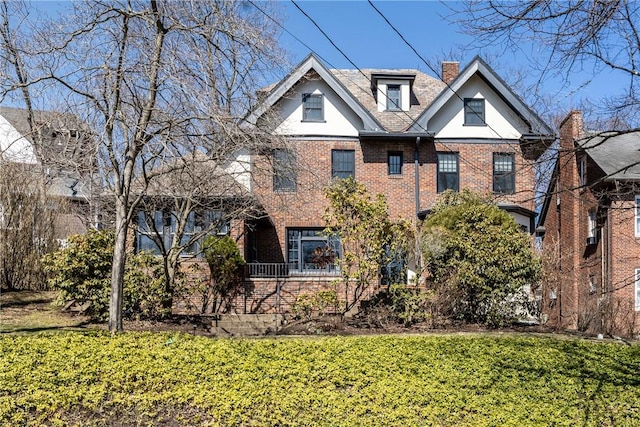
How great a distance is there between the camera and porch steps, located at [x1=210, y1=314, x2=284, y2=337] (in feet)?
48.3

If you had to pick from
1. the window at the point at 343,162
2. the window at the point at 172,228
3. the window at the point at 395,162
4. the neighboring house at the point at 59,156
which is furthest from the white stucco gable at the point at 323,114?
the neighboring house at the point at 59,156

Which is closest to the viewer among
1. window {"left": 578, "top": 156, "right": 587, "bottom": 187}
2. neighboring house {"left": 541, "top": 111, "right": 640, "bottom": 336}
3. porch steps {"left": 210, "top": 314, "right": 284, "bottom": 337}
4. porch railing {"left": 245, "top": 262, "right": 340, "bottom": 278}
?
neighboring house {"left": 541, "top": 111, "right": 640, "bottom": 336}

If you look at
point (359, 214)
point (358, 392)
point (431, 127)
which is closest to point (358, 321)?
point (359, 214)

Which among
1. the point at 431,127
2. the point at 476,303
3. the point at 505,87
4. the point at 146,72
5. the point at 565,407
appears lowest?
the point at 565,407

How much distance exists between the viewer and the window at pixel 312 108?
20.8m

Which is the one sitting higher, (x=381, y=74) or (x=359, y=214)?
(x=381, y=74)

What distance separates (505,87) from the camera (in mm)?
20703

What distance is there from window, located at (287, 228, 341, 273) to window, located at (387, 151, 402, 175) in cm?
335

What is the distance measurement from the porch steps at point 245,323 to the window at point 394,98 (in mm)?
9703

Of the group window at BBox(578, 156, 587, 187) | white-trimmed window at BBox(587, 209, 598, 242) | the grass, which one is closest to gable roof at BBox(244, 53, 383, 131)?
window at BBox(578, 156, 587, 187)

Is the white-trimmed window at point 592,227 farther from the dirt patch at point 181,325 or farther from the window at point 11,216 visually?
the window at point 11,216

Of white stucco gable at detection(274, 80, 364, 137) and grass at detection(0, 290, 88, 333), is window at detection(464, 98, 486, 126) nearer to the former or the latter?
white stucco gable at detection(274, 80, 364, 137)

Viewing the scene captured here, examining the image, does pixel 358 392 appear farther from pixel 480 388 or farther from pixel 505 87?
pixel 505 87

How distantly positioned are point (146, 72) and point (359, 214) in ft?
21.5
